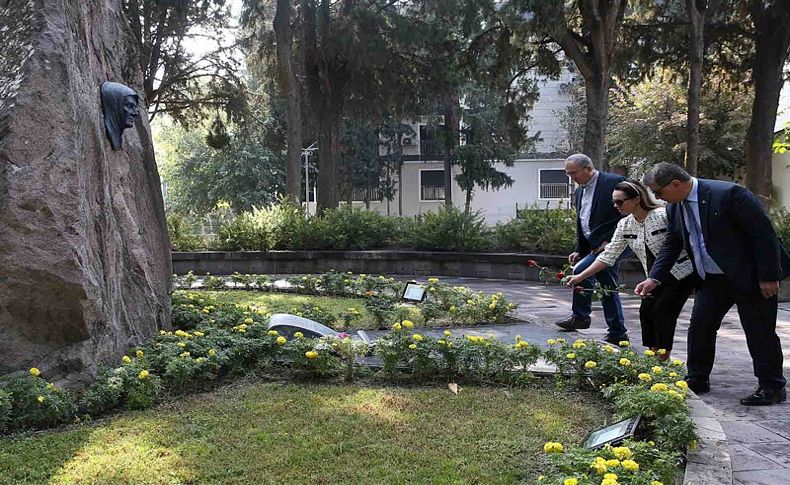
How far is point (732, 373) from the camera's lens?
5949 mm

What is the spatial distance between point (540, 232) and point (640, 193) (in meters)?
8.80

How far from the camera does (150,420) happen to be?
4.32m

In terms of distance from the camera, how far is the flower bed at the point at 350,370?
154 inches

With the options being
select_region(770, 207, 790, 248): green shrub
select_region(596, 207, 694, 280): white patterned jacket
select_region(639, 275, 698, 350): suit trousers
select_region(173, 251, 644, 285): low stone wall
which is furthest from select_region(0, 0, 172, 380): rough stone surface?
select_region(770, 207, 790, 248): green shrub

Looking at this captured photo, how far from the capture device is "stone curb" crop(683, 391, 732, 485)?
3.24m

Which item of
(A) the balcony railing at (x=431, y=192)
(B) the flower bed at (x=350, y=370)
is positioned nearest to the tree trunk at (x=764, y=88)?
(B) the flower bed at (x=350, y=370)

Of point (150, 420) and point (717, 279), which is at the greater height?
A: point (717, 279)

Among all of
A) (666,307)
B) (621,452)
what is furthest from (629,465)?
(666,307)

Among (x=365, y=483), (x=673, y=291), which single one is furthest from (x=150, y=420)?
(x=673, y=291)

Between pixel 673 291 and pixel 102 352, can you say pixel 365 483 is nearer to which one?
pixel 102 352

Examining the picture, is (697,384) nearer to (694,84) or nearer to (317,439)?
(317,439)

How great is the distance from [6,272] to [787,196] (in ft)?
78.8

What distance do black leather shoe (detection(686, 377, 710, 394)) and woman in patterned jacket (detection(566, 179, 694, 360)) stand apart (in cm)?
25

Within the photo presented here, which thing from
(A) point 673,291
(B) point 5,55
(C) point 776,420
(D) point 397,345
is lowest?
(C) point 776,420
